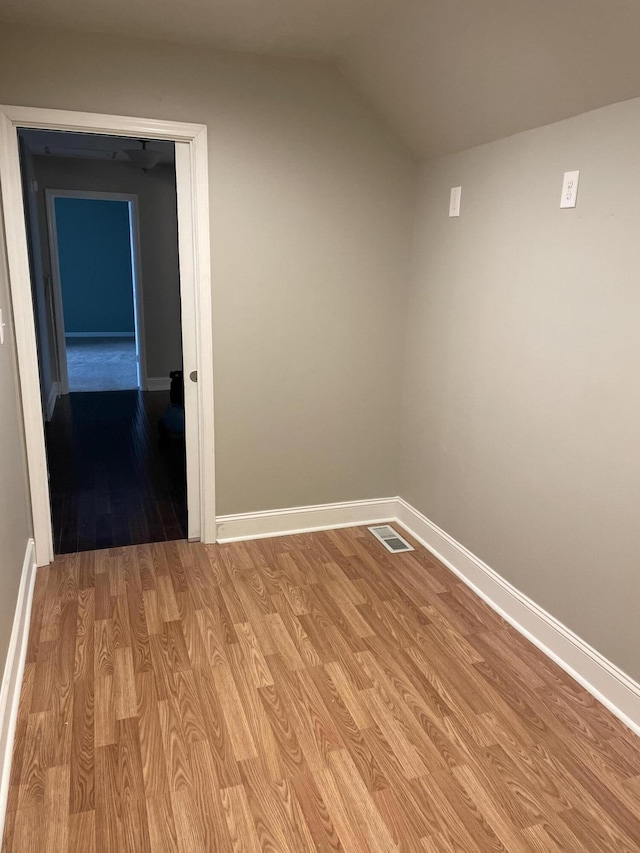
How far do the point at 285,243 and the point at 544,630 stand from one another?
2.13m

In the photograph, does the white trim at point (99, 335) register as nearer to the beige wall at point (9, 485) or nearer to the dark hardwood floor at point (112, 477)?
the dark hardwood floor at point (112, 477)

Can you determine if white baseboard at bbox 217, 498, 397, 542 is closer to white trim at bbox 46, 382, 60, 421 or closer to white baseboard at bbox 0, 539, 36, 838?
white baseboard at bbox 0, 539, 36, 838

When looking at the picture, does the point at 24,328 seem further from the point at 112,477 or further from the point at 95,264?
the point at 95,264

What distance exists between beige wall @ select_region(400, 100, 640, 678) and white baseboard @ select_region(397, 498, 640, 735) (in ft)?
0.15

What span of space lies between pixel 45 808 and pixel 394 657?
4.19ft

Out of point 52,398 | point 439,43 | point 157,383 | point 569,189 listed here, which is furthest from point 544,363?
point 157,383

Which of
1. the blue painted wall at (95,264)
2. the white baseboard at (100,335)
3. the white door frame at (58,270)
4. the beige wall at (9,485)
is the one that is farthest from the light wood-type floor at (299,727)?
the white baseboard at (100,335)

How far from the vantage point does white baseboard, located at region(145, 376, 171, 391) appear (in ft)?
23.0

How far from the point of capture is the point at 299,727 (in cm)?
202

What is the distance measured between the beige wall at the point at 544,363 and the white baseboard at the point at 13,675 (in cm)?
196

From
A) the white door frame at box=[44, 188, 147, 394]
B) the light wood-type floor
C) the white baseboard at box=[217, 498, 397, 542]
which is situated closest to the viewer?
the light wood-type floor

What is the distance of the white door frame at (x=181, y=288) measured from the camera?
8.54ft

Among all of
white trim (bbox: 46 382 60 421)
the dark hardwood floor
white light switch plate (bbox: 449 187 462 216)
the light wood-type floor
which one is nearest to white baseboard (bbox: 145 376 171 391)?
the dark hardwood floor

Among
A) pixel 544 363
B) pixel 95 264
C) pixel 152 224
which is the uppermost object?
pixel 152 224
